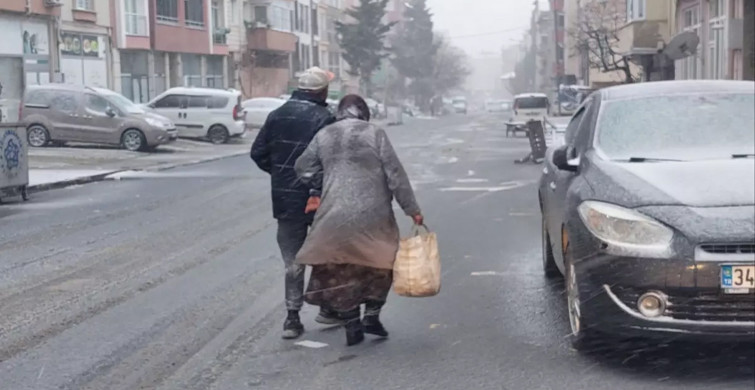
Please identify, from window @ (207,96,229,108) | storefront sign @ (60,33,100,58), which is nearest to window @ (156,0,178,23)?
storefront sign @ (60,33,100,58)

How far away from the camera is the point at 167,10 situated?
47312 millimetres

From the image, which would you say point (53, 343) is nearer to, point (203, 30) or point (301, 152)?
point (301, 152)

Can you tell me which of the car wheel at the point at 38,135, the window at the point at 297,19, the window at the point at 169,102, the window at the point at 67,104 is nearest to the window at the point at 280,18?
the window at the point at 297,19

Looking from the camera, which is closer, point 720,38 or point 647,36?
point 720,38

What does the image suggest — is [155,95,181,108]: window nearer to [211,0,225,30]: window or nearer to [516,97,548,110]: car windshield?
[516,97,548,110]: car windshield

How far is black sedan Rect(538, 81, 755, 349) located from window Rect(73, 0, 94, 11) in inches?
1355

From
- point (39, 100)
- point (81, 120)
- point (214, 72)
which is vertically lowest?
point (81, 120)

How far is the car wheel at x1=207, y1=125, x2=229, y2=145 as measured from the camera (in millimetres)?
35844

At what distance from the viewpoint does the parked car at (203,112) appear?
35812mm

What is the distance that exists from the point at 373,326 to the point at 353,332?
206 mm

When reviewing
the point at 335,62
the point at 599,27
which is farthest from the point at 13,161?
the point at 335,62

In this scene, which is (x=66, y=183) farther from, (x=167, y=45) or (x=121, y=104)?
A: (x=167, y=45)

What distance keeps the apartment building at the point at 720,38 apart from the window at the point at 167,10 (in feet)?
72.8

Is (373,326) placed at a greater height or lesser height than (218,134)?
lesser
